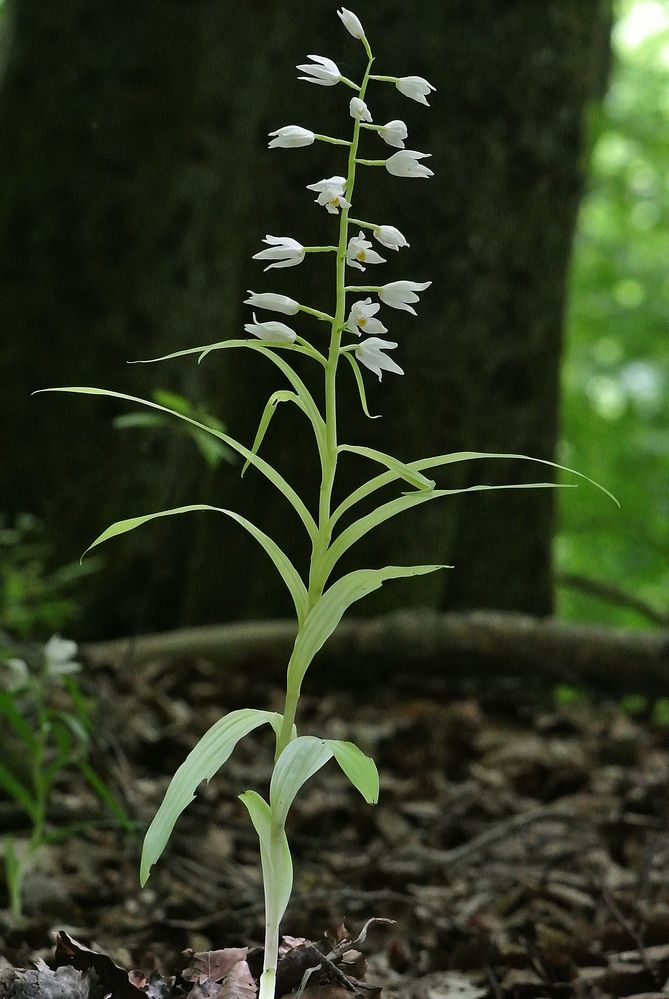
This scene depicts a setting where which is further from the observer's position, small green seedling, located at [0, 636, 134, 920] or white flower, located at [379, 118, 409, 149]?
small green seedling, located at [0, 636, 134, 920]

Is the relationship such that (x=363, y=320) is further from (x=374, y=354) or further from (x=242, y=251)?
(x=242, y=251)

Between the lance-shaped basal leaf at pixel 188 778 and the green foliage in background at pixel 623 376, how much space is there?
298 centimetres

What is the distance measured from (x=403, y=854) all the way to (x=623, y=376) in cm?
428

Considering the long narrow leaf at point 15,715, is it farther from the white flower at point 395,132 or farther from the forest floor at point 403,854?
the white flower at point 395,132

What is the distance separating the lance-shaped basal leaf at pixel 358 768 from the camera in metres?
0.91

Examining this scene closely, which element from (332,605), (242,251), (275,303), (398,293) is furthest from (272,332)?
(242,251)

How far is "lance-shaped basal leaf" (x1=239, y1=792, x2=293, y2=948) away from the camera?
3.31 feet

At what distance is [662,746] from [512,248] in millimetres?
1745

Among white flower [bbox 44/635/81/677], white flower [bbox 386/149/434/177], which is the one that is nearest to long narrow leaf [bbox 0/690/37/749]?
white flower [bbox 44/635/81/677]

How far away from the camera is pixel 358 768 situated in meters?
0.94

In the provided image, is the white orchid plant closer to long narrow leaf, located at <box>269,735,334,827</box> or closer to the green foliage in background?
long narrow leaf, located at <box>269,735,334,827</box>

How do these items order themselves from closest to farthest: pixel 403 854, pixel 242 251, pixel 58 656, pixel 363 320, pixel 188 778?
pixel 188 778 → pixel 363 320 → pixel 58 656 → pixel 403 854 → pixel 242 251

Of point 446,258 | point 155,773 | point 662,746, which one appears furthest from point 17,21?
point 662,746

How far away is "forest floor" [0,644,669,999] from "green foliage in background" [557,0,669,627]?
1.16 metres
